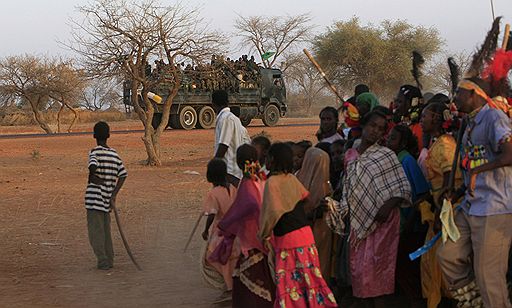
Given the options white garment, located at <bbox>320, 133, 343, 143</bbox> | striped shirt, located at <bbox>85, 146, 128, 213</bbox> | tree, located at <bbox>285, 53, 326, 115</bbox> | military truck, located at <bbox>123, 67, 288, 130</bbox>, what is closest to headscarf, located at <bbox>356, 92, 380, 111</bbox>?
white garment, located at <bbox>320, 133, 343, 143</bbox>

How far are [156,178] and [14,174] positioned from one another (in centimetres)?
381

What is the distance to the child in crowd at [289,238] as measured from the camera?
16.9 ft

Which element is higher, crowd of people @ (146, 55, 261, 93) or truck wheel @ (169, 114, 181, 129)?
crowd of people @ (146, 55, 261, 93)

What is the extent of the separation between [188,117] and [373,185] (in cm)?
2788

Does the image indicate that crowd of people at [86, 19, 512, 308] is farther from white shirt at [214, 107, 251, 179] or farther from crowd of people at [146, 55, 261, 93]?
crowd of people at [146, 55, 261, 93]

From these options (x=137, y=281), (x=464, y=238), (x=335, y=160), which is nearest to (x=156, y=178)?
(x=137, y=281)

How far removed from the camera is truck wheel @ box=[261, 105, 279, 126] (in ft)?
118

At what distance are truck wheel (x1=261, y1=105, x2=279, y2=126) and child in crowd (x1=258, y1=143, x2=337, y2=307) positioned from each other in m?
30.6

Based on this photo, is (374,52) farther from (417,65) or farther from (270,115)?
(417,65)

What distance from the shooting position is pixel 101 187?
752cm

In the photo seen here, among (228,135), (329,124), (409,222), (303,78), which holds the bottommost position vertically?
(409,222)

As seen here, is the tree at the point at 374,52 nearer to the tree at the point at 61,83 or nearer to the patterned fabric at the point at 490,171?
the tree at the point at 61,83

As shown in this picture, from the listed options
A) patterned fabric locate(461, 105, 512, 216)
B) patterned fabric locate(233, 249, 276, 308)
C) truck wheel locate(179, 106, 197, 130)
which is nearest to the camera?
patterned fabric locate(461, 105, 512, 216)

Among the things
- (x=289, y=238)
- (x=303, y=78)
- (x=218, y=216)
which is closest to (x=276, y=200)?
(x=289, y=238)
